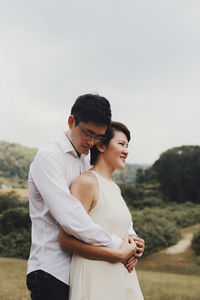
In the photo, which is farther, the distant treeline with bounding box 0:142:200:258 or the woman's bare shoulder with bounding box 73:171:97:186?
the distant treeline with bounding box 0:142:200:258

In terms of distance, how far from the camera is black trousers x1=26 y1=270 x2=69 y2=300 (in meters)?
2.11

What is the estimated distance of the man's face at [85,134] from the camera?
2.23 m

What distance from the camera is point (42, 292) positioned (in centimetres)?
212

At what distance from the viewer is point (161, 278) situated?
39.7ft

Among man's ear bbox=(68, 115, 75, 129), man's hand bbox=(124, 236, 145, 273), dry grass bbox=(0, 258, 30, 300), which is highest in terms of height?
man's ear bbox=(68, 115, 75, 129)

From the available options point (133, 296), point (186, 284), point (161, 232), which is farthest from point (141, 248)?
point (161, 232)

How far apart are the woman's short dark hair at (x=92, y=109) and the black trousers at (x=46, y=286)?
807 millimetres

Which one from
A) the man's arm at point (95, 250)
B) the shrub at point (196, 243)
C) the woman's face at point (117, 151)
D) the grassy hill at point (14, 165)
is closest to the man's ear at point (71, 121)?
the woman's face at point (117, 151)

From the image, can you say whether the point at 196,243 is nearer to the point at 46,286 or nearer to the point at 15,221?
the point at 15,221

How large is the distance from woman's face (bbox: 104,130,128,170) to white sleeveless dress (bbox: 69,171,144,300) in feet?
0.39

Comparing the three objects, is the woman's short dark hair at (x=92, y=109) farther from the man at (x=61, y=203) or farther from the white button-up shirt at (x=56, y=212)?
the white button-up shirt at (x=56, y=212)

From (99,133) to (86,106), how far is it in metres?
0.16

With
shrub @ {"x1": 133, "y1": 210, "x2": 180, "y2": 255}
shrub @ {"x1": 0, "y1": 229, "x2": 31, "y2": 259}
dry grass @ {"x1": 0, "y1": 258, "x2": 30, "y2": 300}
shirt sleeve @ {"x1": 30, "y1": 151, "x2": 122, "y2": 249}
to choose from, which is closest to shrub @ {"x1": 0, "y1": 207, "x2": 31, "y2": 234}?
shrub @ {"x1": 0, "y1": 229, "x2": 31, "y2": 259}

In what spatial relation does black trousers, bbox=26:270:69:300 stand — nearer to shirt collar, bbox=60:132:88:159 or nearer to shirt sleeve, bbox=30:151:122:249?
shirt sleeve, bbox=30:151:122:249
